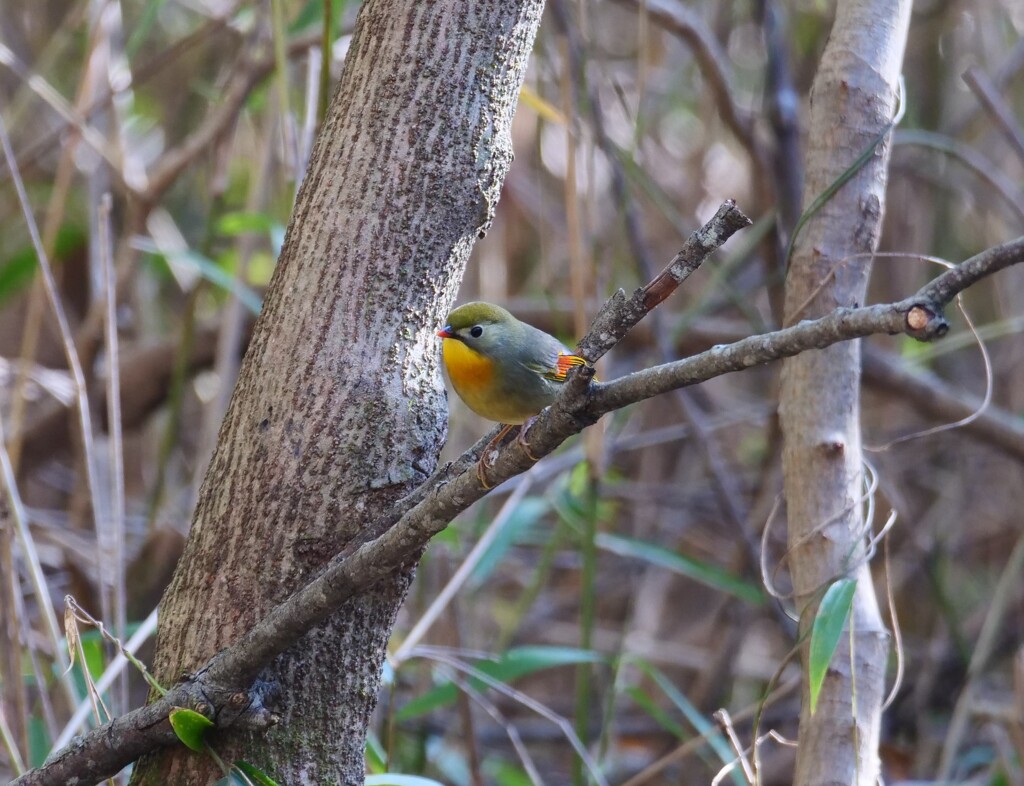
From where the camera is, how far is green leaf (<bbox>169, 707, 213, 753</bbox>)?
133 cm

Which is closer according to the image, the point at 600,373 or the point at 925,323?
the point at 925,323

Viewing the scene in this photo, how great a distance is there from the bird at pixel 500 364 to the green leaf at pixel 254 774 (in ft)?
2.28

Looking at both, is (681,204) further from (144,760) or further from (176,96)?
(144,760)

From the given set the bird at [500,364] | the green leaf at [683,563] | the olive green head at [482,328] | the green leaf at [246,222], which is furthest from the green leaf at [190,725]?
the green leaf at [683,563]

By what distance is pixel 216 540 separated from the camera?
147 cm

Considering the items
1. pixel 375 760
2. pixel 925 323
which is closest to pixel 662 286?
pixel 925 323

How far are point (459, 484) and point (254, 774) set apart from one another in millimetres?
509

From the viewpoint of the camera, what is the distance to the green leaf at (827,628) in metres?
1.50

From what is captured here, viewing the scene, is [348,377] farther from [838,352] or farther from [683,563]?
[683,563]

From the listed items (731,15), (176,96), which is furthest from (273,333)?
(176,96)

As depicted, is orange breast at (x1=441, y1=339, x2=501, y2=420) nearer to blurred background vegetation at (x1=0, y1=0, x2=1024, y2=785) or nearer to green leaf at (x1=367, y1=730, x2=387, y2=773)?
blurred background vegetation at (x1=0, y1=0, x2=1024, y2=785)

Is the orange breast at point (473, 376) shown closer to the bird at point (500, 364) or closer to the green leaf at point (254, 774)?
the bird at point (500, 364)

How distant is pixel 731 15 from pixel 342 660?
4.21m

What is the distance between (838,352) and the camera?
1795mm
